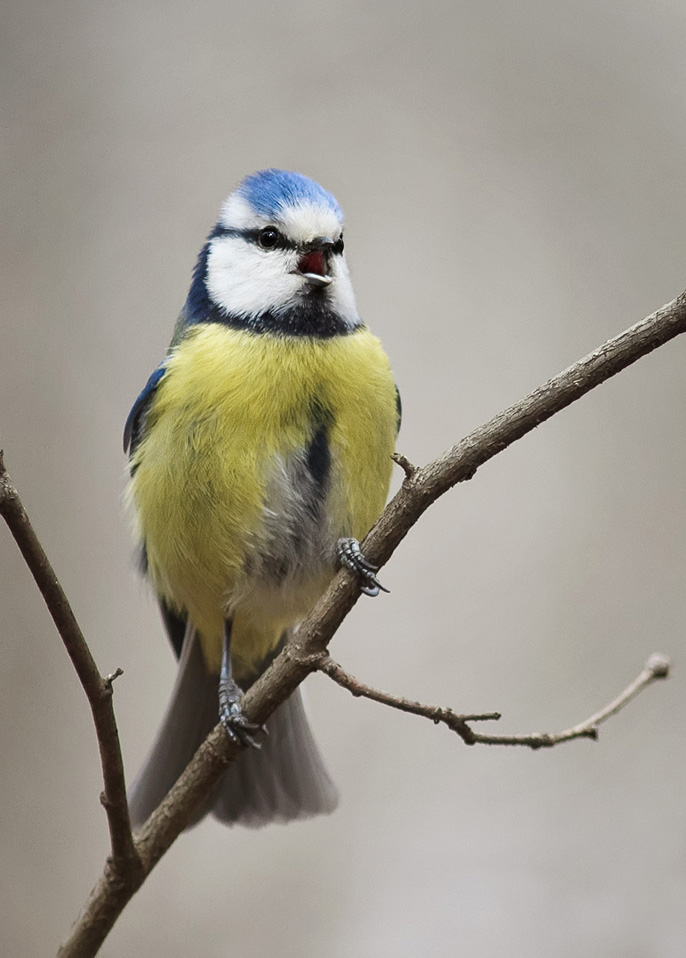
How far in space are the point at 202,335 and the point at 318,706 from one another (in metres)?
1.47

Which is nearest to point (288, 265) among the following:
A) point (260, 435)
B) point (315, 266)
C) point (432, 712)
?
point (315, 266)

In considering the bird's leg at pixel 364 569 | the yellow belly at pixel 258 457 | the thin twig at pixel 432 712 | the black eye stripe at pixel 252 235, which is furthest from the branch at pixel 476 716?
the black eye stripe at pixel 252 235

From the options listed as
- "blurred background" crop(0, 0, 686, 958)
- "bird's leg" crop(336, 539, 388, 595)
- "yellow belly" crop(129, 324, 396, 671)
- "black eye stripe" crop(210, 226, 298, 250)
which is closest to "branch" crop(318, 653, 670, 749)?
"bird's leg" crop(336, 539, 388, 595)

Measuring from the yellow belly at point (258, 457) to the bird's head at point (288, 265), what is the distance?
0.04 metres

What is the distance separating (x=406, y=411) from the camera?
331cm

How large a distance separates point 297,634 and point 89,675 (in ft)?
1.14

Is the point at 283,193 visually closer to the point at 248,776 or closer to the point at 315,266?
the point at 315,266

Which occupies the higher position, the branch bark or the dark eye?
the dark eye

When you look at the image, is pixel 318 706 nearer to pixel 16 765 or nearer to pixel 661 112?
pixel 16 765

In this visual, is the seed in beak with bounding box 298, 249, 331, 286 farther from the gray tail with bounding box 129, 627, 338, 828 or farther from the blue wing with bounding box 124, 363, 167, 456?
the gray tail with bounding box 129, 627, 338, 828

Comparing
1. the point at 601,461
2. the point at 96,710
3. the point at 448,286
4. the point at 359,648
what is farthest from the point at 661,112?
the point at 96,710

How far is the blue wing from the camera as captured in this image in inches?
87.4

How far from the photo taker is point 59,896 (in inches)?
124

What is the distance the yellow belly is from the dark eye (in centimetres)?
18
